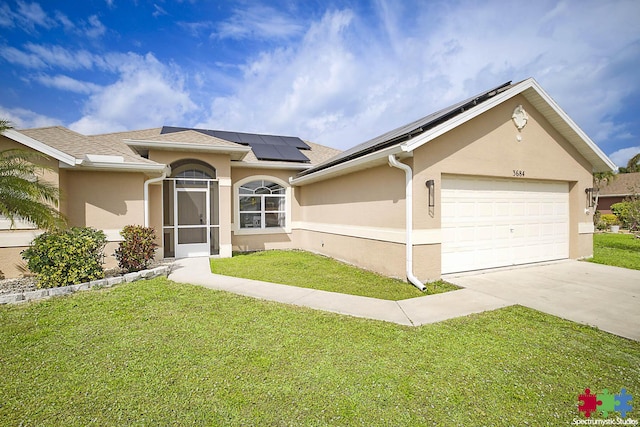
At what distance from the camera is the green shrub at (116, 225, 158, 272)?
828 centimetres

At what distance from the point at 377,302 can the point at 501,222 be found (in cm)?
532

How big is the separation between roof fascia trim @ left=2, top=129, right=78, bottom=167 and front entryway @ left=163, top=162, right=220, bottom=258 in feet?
11.1

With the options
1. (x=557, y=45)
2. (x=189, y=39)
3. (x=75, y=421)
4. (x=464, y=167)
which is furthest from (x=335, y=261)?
(x=557, y=45)

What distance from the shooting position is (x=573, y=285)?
23.3ft

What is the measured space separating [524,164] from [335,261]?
6811 mm

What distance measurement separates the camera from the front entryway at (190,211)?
1151 centimetres

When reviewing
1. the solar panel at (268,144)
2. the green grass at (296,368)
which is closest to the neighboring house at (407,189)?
the solar panel at (268,144)

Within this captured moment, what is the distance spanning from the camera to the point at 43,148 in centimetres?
810

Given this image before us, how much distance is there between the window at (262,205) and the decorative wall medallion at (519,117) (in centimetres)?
943

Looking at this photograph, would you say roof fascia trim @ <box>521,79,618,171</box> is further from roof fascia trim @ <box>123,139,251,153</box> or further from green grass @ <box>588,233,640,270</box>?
roof fascia trim @ <box>123,139,251,153</box>

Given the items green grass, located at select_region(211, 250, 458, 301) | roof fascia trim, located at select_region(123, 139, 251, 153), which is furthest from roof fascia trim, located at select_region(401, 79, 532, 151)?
roof fascia trim, located at select_region(123, 139, 251, 153)

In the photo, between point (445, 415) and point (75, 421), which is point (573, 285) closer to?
point (445, 415)

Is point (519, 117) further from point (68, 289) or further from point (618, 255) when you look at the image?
point (68, 289)

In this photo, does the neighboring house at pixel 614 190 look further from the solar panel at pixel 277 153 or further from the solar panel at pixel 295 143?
the solar panel at pixel 277 153
